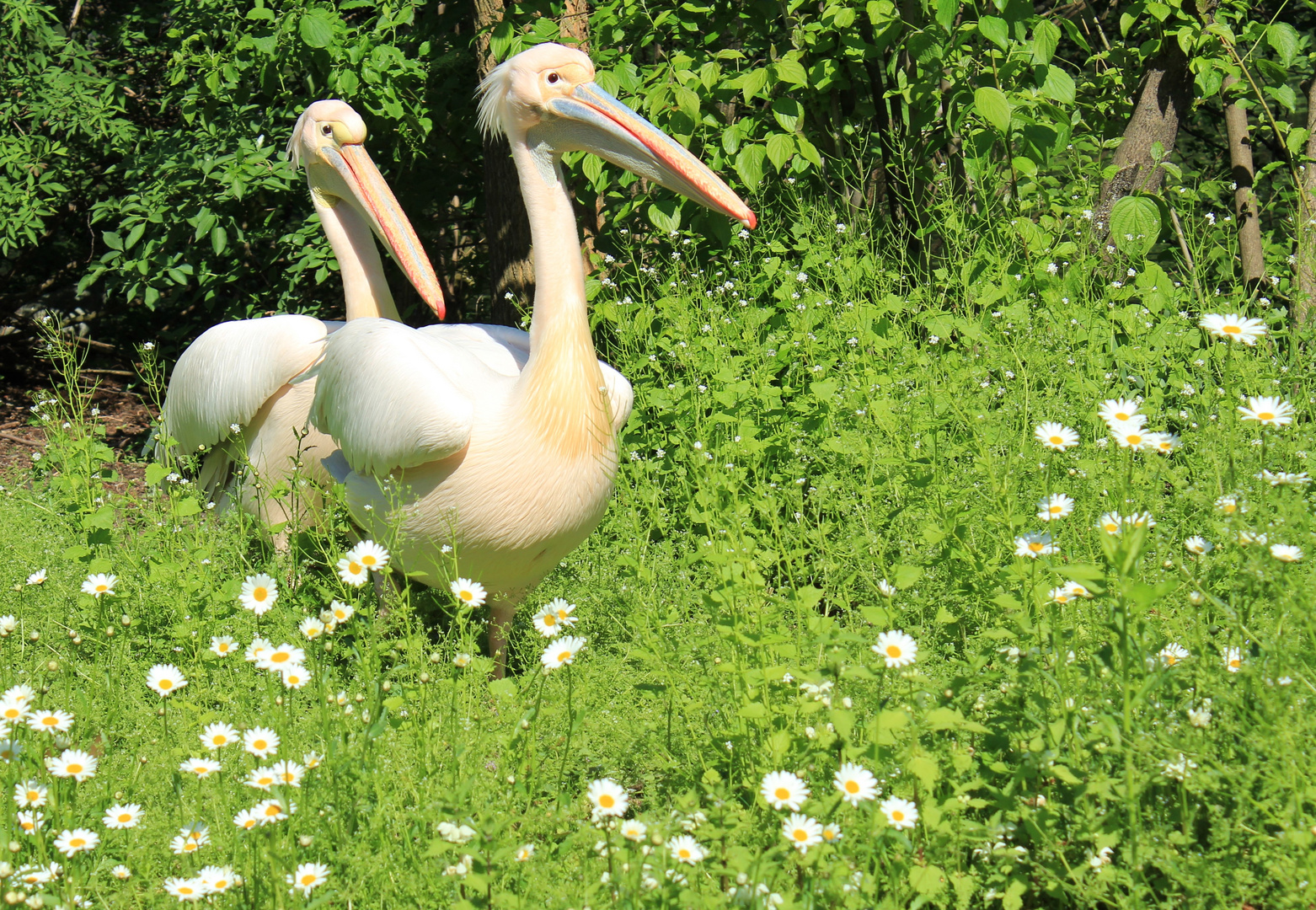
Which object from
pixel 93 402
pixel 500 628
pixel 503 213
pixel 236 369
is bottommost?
pixel 93 402

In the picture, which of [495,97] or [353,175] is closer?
[495,97]

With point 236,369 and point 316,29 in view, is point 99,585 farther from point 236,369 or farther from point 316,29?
point 316,29

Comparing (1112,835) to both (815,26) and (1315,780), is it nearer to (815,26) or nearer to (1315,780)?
(1315,780)

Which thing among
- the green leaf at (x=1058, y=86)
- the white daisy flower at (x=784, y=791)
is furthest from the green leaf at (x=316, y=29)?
the white daisy flower at (x=784, y=791)

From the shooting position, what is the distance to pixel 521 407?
3.39 m

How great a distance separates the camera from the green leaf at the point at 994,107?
4.43 metres

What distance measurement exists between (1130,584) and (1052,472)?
1.32m

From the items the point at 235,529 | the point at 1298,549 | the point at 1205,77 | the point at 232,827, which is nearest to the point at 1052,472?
the point at 1298,549

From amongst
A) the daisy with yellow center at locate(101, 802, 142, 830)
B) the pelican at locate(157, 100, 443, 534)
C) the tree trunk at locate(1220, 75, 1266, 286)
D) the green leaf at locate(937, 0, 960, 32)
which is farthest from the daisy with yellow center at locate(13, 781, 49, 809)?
the tree trunk at locate(1220, 75, 1266, 286)

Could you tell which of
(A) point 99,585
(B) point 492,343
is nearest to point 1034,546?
(B) point 492,343

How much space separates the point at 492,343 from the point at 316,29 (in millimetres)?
2473

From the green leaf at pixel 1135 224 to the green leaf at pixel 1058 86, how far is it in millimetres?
480

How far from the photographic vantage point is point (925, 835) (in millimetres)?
2049

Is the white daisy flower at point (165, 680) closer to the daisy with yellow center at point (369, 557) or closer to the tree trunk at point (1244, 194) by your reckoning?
the daisy with yellow center at point (369, 557)
